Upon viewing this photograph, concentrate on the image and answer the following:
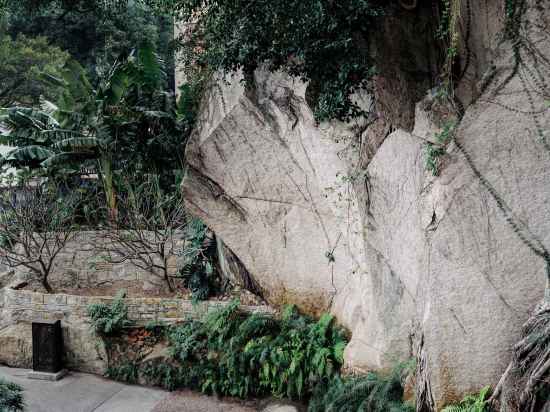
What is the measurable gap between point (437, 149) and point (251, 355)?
4.66m

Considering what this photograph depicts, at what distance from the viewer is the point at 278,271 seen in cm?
936

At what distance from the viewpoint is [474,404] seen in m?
5.46

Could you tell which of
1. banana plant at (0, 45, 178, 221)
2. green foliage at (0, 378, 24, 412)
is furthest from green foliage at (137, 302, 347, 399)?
banana plant at (0, 45, 178, 221)

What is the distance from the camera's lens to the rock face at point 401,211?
5.23 meters

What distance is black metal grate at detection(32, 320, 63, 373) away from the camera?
370 inches

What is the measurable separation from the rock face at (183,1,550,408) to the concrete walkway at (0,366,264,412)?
2.16 metres

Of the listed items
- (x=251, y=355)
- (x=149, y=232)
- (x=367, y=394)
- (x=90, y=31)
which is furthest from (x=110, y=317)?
(x=90, y=31)

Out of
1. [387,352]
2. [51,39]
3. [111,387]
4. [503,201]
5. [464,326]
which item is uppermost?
[51,39]

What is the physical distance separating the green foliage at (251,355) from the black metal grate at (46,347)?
1718mm

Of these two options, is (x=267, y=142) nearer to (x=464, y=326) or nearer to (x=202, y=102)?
(x=202, y=102)

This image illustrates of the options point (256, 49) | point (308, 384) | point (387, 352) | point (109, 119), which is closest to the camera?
point (256, 49)

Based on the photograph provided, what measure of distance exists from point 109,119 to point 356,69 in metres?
7.29

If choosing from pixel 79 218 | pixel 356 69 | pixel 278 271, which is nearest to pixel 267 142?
pixel 278 271

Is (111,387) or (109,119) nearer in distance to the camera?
(111,387)
